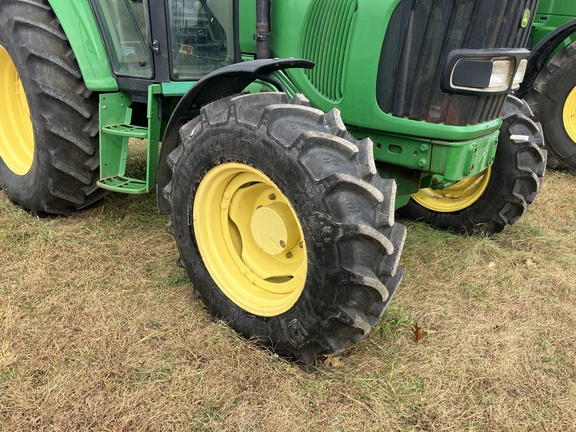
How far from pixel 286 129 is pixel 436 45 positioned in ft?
2.71

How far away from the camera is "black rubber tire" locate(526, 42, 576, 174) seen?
4.93 meters

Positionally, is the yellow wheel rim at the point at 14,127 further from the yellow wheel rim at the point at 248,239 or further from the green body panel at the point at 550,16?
the green body panel at the point at 550,16

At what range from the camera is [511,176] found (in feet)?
10.7

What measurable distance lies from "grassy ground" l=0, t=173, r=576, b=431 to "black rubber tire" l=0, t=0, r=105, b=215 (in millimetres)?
403

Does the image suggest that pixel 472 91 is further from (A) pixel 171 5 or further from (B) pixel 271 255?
(A) pixel 171 5

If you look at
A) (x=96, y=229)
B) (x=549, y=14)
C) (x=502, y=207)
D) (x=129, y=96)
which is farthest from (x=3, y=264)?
(x=549, y=14)

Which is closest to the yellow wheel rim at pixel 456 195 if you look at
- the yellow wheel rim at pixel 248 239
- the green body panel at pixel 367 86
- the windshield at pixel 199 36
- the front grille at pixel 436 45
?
the green body panel at pixel 367 86

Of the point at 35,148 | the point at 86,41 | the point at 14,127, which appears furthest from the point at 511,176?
the point at 14,127

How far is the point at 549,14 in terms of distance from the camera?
5.24m

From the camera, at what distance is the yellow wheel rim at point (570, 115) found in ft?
16.5

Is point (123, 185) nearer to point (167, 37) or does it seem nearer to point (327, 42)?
point (167, 37)

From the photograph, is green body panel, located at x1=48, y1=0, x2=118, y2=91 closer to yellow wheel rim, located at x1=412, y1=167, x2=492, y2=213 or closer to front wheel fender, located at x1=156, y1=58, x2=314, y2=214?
front wheel fender, located at x1=156, y1=58, x2=314, y2=214

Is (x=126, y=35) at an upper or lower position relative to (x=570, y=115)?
upper

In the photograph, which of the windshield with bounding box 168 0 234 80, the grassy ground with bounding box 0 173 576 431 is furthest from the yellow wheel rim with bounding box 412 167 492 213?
the windshield with bounding box 168 0 234 80
